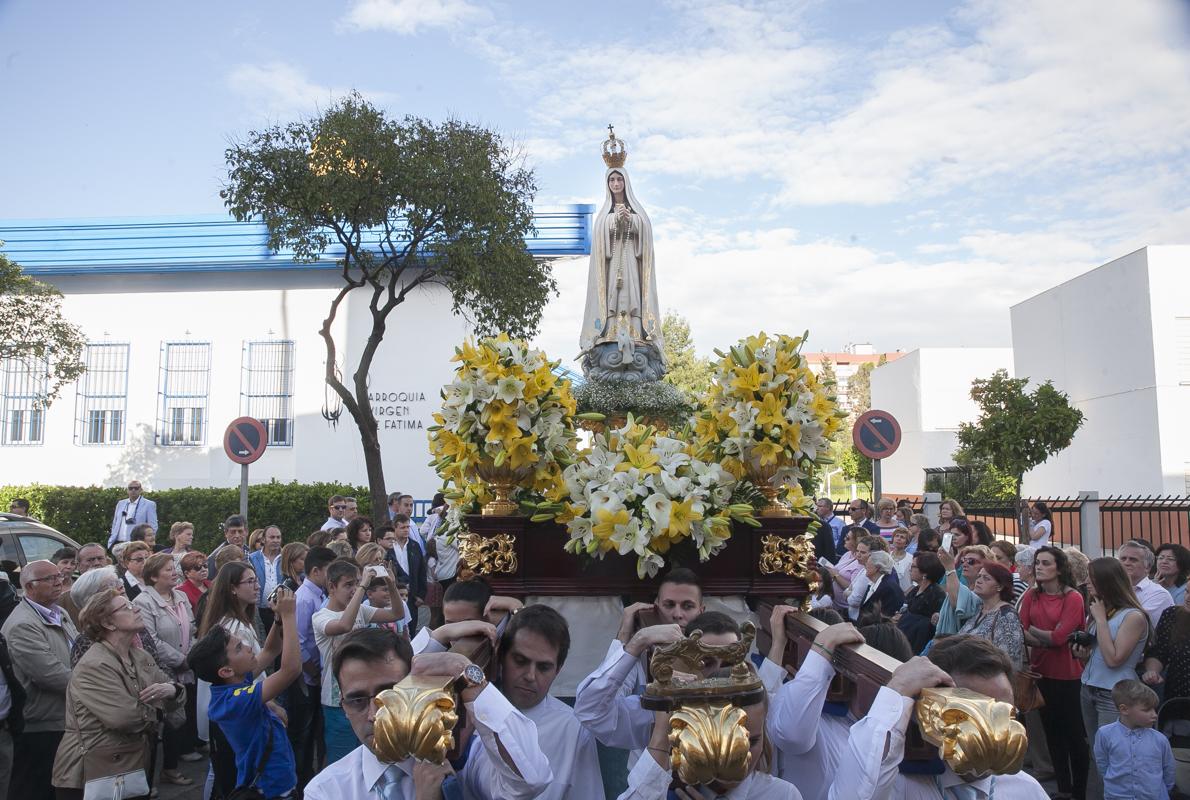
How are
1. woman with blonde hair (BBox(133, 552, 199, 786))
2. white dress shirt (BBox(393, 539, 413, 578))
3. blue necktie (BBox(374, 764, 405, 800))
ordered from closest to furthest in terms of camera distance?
blue necktie (BBox(374, 764, 405, 800)), woman with blonde hair (BBox(133, 552, 199, 786)), white dress shirt (BBox(393, 539, 413, 578))

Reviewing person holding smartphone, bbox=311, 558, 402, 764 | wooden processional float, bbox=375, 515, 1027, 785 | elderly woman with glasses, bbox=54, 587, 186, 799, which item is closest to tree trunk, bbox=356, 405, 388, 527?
person holding smartphone, bbox=311, 558, 402, 764

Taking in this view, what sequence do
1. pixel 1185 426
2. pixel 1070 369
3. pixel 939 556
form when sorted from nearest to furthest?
pixel 939 556, pixel 1185 426, pixel 1070 369

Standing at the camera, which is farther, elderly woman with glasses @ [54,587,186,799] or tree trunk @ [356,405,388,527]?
tree trunk @ [356,405,388,527]

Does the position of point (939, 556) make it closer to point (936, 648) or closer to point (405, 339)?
point (936, 648)

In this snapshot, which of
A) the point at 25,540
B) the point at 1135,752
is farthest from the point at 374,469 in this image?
the point at 1135,752

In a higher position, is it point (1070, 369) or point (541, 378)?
point (1070, 369)

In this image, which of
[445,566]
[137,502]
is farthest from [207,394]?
[445,566]

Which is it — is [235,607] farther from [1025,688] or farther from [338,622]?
[1025,688]

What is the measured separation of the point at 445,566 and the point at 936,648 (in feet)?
24.3

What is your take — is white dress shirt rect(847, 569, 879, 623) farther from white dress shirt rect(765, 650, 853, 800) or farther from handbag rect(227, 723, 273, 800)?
handbag rect(227, 723, 273, 800)

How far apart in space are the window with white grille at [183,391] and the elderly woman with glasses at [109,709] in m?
20.8

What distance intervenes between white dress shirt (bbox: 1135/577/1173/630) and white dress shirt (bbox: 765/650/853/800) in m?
4.18

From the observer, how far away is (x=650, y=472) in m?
3.79

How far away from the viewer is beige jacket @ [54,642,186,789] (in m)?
4.15
